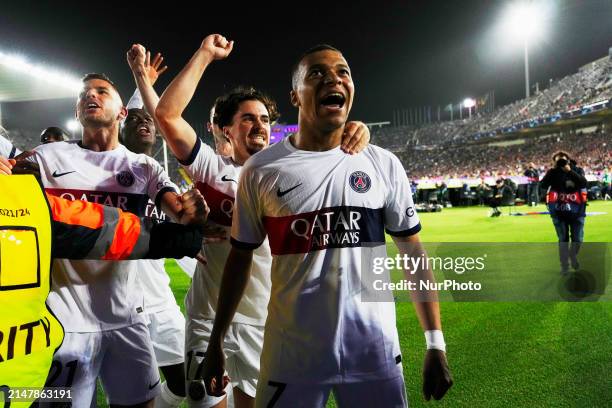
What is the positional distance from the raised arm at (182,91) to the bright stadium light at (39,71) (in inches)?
941

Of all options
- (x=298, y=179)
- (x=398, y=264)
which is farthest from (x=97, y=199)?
(x=398, y=264)

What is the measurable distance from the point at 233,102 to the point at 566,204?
21.9 feet

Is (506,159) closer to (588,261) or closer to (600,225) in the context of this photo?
(600,225)

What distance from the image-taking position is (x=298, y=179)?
2078 mm

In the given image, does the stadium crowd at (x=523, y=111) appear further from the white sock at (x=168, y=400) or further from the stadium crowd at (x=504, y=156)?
the white sock at (x=168, y=400)

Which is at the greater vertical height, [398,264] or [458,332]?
[398,264]

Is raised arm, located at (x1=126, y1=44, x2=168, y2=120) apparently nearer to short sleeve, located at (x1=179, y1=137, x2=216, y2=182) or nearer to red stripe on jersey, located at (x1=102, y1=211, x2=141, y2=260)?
short sleeve, located at (x1=179, y1=137, x2=216, y2=182)

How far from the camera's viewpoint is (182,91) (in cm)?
250

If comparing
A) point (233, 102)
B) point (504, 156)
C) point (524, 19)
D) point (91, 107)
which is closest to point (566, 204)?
point (233, 102)

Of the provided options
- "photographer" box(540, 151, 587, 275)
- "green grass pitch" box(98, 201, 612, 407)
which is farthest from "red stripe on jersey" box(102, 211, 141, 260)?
"photographer" box(540, 151, 587, 275)

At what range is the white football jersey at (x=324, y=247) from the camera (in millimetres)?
1946

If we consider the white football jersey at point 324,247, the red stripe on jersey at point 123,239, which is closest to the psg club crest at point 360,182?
the white football jersey at point 324,247

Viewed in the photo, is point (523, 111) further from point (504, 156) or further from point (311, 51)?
point (311, 51)

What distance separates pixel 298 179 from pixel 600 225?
1443 cm
